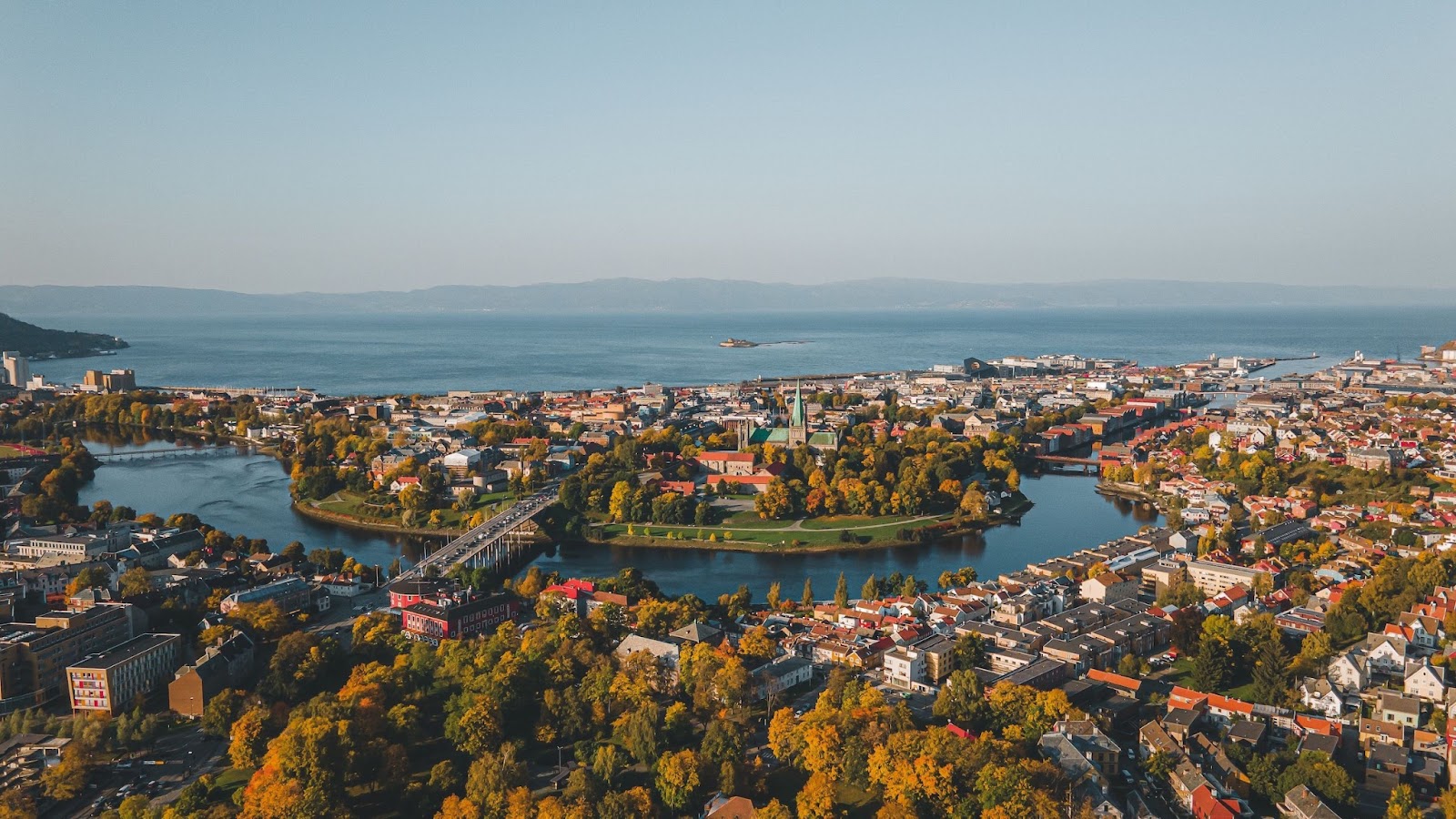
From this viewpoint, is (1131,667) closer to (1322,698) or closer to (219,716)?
(1322,698)

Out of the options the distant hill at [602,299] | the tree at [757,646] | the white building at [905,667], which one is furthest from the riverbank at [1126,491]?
the distant hill at [602,299]

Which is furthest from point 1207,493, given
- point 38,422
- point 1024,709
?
→ point 38,422

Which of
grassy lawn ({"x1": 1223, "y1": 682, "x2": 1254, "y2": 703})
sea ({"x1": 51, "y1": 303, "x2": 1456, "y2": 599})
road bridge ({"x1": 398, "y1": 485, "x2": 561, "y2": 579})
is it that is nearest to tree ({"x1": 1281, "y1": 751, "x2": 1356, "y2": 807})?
grassy lawn ({"x1": 1223, "y1": 682, "x2": 1254, "y2": 703})

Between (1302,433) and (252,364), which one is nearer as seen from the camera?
(1302,433)

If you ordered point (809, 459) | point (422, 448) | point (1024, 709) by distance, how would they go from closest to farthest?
point (1024, 709), point (809, 459), point (422, 448)

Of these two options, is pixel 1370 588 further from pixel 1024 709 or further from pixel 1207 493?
pixel 1207 493

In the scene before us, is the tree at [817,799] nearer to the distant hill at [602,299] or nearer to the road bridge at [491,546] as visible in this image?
the road bridge at [491,546]

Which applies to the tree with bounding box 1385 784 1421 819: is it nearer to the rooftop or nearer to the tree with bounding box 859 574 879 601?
the tree with bounding box 859 574 879 601
